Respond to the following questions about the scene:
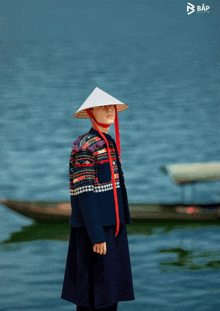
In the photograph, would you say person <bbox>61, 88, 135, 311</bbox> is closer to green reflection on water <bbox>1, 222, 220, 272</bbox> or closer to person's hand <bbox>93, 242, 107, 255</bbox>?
person's hand <bbox>93, 242, 107, 255</bbox>

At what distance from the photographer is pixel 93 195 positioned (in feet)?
8.62

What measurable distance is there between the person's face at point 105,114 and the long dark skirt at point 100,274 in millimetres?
549

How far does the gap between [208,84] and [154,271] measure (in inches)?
564

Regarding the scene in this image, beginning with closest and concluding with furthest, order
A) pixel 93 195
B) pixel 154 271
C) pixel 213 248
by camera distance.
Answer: pixel 93 195
pixel 154 271
pixel 213 248

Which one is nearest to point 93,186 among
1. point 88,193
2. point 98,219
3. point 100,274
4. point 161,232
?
point 88,193

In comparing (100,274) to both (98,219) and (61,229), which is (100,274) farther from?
(61,229)

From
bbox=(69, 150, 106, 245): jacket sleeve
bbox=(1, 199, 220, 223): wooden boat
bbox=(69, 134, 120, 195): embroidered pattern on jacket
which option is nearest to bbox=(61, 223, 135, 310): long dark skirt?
bbox=(69, 150, 106, 245): jacket sleeve

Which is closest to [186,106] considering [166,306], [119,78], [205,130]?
[205,130]

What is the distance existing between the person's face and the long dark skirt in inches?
21.6

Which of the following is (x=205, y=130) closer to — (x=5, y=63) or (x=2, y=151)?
(x=2, y=151)

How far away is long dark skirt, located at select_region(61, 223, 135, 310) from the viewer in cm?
268

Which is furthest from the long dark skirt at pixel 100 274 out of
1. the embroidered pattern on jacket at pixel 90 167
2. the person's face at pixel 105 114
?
the person's face at pixel 105 114

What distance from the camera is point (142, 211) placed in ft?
20.6

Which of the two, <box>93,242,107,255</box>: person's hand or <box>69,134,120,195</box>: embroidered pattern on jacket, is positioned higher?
<box>69,134,120,195</box>: embroidered pattern on jacket
